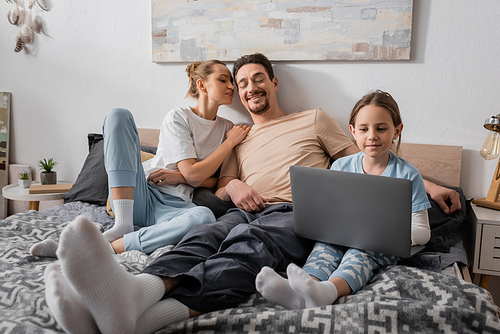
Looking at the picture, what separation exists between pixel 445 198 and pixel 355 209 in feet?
2.18

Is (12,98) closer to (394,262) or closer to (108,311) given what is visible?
(108,311)

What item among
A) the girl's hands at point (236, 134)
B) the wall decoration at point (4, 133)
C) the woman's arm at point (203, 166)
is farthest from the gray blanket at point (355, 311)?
the wall decoration at point (4, 133)

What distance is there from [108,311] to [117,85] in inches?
73.3

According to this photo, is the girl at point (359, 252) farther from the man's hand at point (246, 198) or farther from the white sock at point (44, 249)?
the white sock at point (44, 249)

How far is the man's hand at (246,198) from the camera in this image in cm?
157

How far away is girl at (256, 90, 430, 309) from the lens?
36.8 inches

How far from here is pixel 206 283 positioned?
0.98 meters

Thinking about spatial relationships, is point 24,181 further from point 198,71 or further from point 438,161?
point 438,161

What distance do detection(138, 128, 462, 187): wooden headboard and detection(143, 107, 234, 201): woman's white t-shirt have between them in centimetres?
91

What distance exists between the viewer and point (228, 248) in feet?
3.70

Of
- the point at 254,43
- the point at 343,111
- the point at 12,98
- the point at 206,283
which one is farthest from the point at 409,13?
the point at 12,98

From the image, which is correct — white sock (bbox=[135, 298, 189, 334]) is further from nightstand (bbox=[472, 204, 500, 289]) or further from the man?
nightstand (bbox=[472, 204, 500, 289])

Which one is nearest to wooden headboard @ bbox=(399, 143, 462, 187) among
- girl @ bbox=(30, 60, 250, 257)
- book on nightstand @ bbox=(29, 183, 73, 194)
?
girl @ bbox=(30, 60, 250, 257)

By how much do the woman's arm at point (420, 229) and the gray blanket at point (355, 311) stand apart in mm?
94
